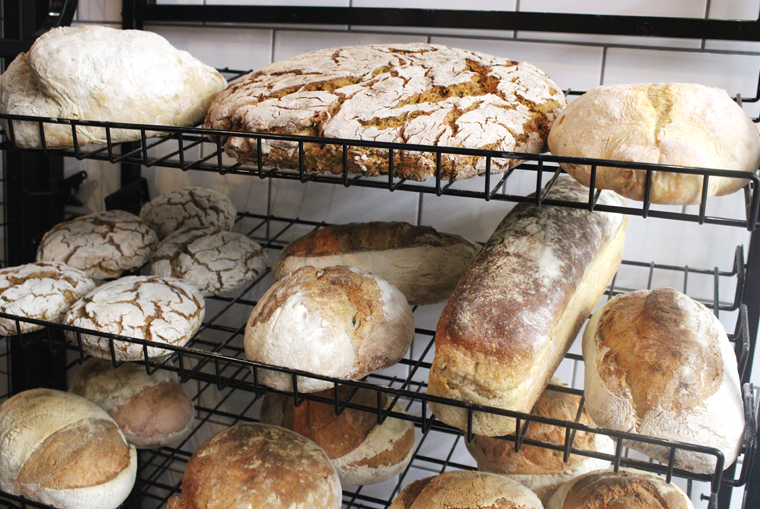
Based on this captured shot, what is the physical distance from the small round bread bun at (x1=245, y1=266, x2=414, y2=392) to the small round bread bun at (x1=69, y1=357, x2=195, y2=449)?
0.43 meters

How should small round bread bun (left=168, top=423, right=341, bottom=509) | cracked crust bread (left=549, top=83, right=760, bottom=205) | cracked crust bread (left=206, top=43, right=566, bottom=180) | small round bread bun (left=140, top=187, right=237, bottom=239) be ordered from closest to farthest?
1. cracked crust bread (left=549, top=83, right=760, bottom=205)
2. cracked crust bread (left=206, top=43, right=566, bottom=180)
3. small round bread bun (left=168, top=423, right=341, bottom=509)
4. small round bread bun (left=140, top=187, right=237, bottom=239)

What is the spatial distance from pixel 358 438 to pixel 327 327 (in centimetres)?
34

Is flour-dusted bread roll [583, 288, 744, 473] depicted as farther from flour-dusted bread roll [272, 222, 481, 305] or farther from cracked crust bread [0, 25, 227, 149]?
cracked crust bread [0, 25, 227, 149]

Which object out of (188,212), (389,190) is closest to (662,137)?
(389,190)

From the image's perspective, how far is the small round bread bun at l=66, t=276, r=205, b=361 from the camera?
89cm

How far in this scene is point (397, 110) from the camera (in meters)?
0.79

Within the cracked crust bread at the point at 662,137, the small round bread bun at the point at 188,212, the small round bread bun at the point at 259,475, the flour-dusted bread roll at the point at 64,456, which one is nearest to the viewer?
the cracked crust bread at the point at 662,137

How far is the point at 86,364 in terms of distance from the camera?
1252 mm

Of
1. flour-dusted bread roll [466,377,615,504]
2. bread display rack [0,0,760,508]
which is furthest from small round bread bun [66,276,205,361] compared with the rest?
flour-dusted bread roll [466,377,615,504]

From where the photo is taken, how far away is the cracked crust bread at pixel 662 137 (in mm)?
645

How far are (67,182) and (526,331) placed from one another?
49.9 inches

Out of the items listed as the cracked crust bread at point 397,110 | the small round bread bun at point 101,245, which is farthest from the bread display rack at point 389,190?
the small round bread bun at point 101,245

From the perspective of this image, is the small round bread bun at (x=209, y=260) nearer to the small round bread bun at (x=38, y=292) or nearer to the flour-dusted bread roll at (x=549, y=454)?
the small round bread bun at (x=38, y=292)

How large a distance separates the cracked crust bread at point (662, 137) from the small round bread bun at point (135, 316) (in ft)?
2.01
